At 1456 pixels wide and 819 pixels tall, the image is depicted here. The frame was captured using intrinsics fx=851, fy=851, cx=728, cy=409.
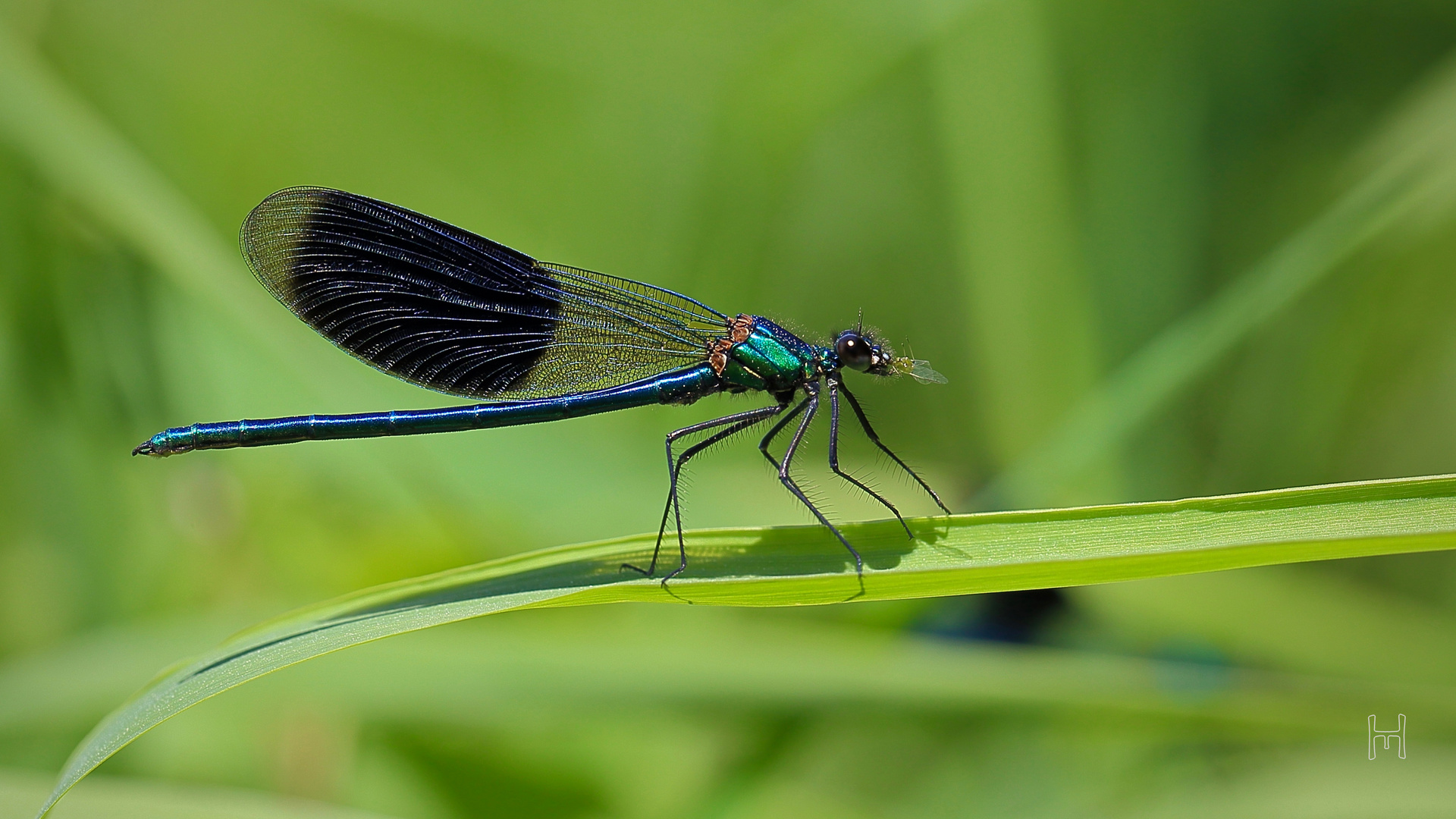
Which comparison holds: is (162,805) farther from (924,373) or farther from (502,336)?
(924,373)

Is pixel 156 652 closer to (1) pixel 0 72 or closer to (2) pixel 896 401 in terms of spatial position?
(1) pixel 0 72

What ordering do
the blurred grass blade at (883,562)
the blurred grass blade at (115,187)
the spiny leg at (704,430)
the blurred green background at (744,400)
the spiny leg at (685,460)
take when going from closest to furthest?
1. the blurred grass blade at (883,562)
2. the spiny leg at (685,460)
3. the blurred green background at (744,400)
4. the spiny leg at (704,430)
5. the blurred grass blade at (115,187)

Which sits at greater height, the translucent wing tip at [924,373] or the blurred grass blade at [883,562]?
the translucent wing tip at [924,373]

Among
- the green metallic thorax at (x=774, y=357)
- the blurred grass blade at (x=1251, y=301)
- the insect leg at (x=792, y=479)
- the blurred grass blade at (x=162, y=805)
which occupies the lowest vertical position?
the blurred grass blade at (x=162, y=805)

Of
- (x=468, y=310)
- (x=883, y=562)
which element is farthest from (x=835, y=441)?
(x=468, y=310)

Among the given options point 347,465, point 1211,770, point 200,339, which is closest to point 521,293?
point 347,465

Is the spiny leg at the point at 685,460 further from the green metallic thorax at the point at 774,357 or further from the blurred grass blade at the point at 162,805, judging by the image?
the blurred grass blade at the point at 162,805

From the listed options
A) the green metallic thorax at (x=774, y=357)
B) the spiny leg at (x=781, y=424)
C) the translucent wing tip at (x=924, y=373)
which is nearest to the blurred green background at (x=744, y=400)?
the green metallic thorax at (x=774, y=357)
